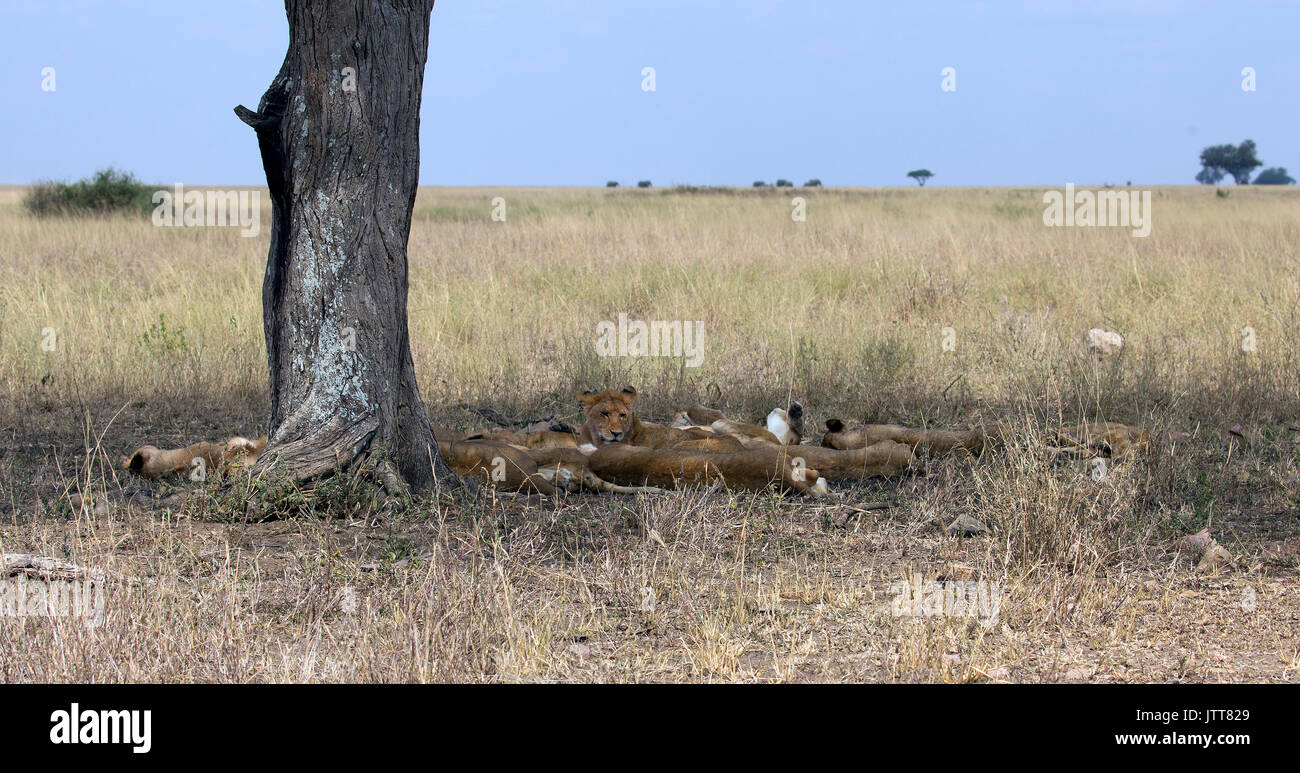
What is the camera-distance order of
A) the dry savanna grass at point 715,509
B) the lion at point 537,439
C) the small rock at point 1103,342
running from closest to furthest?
the dry savanna grass at point 715,509 → the lion at point 537,439 → the small rock at point 1103,342

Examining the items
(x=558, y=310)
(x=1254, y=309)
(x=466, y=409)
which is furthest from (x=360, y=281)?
(x=1254, y=309)

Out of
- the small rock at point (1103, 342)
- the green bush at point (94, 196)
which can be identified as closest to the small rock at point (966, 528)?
the small rock at point (1103, 342)

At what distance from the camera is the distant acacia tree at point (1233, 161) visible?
2557 inches

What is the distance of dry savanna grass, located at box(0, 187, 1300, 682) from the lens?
343cm

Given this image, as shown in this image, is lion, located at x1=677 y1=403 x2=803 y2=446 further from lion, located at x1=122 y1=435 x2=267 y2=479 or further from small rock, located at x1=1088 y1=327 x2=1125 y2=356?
small rock, located at x1=1088 y1=327 x2=1125 y2=356

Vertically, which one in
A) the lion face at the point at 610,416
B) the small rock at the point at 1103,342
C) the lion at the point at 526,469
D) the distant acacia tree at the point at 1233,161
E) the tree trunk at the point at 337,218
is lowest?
the lion at the point at 526,469

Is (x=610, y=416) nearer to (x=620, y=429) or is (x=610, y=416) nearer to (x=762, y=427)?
(x=620, y=429)

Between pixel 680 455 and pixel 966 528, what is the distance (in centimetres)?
138

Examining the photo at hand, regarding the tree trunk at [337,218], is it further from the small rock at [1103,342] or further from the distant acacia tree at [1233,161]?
the distant acacia tree at [1233,161]

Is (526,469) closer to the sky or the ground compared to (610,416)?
closer to the ground

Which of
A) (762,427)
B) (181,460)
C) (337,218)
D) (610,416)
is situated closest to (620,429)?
(610,416)

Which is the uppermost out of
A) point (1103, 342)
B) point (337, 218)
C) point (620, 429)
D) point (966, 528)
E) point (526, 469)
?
point (337, 218)

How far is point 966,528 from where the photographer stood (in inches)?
191

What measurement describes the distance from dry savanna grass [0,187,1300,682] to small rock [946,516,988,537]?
106 mm
